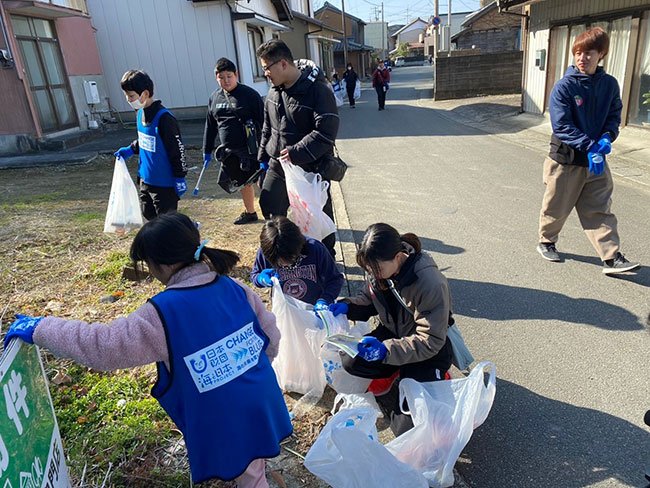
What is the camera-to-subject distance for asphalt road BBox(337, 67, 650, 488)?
2297mm

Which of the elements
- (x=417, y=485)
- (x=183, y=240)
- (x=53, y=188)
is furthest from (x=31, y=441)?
(x=53, y=188)

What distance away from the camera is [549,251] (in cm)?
448

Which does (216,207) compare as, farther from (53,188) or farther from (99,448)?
(99,448)

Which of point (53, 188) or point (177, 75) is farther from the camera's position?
point (177, 75)

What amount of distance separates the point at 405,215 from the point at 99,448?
14.2 feet

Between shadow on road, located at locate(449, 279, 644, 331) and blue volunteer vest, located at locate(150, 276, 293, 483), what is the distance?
219cm

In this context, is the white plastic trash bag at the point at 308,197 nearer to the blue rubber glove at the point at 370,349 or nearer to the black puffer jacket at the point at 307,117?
the black puffer jacket at the point at 307,117

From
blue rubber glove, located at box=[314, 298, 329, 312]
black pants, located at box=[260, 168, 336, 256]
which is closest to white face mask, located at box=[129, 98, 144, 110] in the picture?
black pants, located at box=[260, 168, 336, 256]

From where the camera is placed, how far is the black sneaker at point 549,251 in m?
4.40

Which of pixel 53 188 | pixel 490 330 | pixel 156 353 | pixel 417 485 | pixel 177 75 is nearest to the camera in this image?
pixel 156 353

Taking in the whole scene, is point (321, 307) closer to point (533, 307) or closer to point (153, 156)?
point (533, 307)

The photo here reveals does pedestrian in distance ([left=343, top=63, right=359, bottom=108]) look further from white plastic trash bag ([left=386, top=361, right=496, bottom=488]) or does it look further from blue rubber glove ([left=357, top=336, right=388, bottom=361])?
white plastic trash bag ([left=386, top=361, right=496, bottom=488])

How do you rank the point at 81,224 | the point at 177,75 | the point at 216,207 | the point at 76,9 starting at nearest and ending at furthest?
the point at 81,224
the point at 216,207
the point at 76,9
the point at 177,75

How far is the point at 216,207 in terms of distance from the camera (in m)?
6.45
